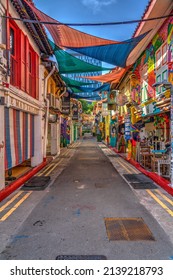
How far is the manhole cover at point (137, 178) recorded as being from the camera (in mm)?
9194

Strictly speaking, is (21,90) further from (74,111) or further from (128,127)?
(74,111)

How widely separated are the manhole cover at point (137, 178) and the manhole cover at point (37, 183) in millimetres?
3629

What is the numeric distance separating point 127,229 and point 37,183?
16.5ft

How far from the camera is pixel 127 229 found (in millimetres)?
4723

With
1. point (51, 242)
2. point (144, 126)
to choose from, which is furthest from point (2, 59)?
point (144, 126)

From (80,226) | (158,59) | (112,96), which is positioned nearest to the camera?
(80,226)

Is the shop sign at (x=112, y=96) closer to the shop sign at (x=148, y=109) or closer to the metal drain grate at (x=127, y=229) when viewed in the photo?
the shop sign at (x=148, y=109)

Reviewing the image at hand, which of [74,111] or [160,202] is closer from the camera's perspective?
[160,202]

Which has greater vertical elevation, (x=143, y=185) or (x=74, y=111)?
(x=74, y=111)

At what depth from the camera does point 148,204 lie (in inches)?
251

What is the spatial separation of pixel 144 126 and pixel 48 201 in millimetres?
10190

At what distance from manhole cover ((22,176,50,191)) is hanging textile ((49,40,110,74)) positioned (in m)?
5.76

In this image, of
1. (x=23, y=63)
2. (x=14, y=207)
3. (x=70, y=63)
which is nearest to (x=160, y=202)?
(x=14, y=207)

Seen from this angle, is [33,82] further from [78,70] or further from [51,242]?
[51,242]
